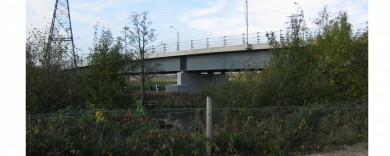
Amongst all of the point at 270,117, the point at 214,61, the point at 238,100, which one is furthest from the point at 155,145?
the point at 214,61

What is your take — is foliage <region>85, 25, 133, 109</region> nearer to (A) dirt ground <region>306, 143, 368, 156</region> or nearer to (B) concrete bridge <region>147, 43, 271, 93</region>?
(A) dirt ground <region>306, 143, 368, 156</region>

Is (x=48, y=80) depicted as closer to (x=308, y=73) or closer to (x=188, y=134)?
(x=188, y=134)

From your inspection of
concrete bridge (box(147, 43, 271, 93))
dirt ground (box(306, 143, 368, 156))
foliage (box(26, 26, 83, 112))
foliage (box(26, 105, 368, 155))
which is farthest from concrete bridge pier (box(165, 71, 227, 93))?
dirt ground (box(306, 143, 368, 156))

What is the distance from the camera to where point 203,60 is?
37406 mm

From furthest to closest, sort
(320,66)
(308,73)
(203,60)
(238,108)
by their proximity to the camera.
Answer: (203,60) → (320,66) → (308,73) → (238,108)

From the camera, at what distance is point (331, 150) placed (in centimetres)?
861

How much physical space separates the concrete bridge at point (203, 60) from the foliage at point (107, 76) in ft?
40.2

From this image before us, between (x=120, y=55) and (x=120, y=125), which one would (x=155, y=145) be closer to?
(x=120, y=125)

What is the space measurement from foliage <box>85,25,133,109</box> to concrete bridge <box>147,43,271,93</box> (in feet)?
40.2

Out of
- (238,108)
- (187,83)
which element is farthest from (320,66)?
(187,83)

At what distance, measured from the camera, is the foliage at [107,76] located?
1489 centimetres

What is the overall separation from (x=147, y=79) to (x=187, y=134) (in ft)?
72.1

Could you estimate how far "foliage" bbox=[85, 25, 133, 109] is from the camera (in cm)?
1489

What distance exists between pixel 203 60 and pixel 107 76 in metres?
21.6
